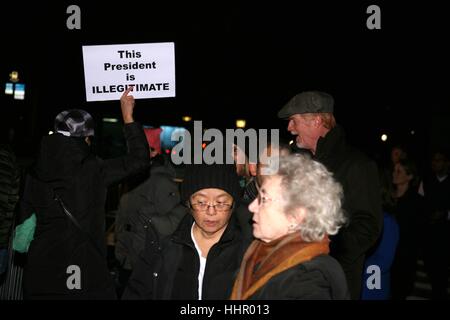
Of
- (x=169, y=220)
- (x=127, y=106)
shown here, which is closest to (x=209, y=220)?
(x=127, y=106)

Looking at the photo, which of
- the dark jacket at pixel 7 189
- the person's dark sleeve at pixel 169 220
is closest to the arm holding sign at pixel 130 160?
the dark jacket at pixel 7 189

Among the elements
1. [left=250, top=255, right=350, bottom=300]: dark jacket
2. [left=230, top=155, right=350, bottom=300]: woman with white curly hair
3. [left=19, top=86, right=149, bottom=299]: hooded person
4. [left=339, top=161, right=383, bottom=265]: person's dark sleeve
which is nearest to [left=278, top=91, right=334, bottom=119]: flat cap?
[left=339, top=161, right=383, bottom=265]: person's dark sleeve

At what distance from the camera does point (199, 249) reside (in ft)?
9.74

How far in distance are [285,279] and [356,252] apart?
1360 millimetres

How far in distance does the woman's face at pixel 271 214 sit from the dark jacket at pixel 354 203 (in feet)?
3.57

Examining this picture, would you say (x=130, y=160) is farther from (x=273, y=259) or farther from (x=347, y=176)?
(x=273, y=259)

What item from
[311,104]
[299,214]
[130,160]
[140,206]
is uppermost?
[311,104]

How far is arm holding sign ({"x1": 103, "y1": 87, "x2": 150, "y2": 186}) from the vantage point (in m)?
3.71

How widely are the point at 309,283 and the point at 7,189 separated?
2.78 meters

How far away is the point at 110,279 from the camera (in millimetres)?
3713

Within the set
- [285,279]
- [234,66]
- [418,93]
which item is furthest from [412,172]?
[234,66]

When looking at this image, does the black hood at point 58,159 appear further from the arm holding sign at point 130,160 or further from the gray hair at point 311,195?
the gray hair at point 311,195

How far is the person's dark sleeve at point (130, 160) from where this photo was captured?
12.2 ft

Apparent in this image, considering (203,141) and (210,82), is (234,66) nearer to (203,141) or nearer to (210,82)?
(210,82)
